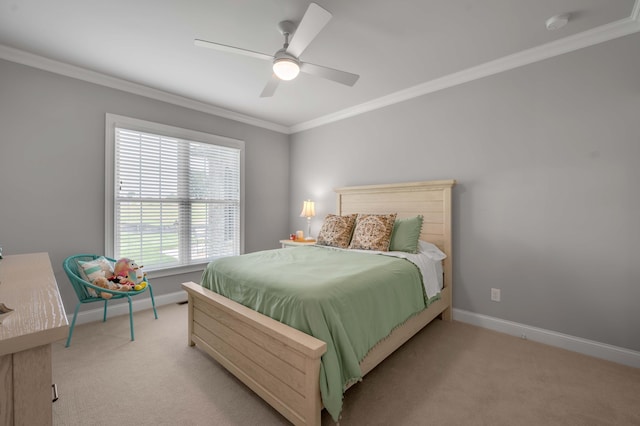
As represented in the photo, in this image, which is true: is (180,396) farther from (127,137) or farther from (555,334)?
(555,334)

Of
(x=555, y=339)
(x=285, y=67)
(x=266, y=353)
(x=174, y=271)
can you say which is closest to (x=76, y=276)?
(x=174, y=271)

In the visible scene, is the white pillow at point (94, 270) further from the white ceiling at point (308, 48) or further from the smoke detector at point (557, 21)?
the smoke detector at point (557, 21)

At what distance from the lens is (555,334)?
248 cm

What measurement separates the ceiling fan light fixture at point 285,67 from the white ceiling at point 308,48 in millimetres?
334

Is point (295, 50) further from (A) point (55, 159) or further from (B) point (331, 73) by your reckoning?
(A) point (55, 159)

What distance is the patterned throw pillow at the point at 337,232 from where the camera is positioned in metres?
3.32

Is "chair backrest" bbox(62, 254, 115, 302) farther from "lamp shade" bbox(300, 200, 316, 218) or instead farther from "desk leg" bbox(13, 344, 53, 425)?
"lamp shade" bbox(300, 200, 316, 218)

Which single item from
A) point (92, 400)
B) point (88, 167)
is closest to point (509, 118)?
point (92, 400)

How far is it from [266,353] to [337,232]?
186 cm

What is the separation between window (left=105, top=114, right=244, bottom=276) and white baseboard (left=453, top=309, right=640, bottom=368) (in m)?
3.14

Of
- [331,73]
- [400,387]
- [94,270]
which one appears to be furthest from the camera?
[94,270]

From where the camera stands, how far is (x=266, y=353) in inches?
66.6

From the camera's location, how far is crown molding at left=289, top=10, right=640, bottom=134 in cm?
219

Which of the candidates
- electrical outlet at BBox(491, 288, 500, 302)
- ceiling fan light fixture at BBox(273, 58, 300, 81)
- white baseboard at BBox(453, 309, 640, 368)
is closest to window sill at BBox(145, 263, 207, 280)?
ceiling fan light fixture at BBox(273, 58, 300, 81)
